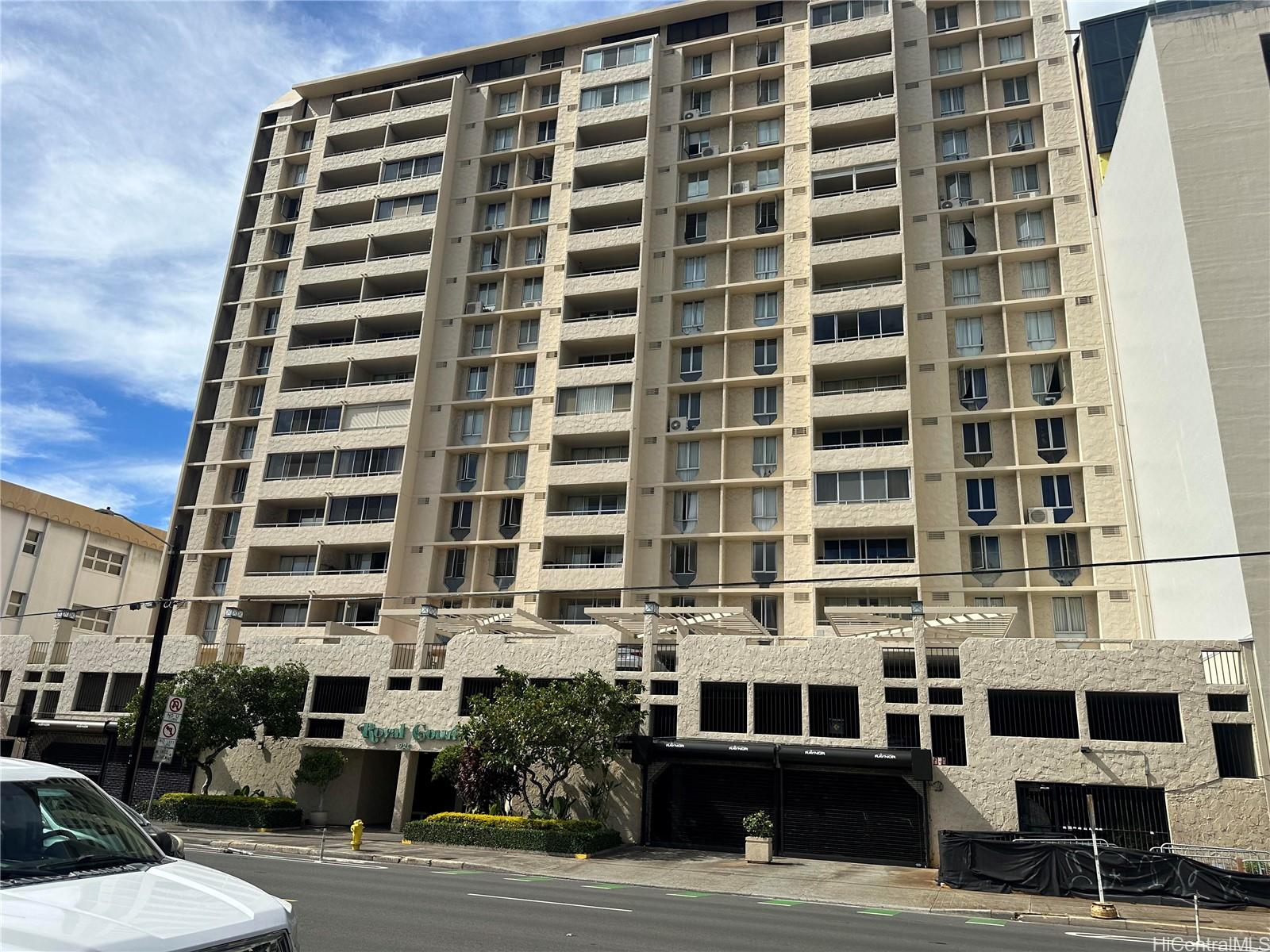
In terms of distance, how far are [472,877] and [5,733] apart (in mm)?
35125

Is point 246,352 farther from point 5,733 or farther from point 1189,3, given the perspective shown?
point 1189,3

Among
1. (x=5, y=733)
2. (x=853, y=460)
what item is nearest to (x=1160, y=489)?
(x=853, y=460)

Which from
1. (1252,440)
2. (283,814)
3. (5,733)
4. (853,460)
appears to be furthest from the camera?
(5,733)

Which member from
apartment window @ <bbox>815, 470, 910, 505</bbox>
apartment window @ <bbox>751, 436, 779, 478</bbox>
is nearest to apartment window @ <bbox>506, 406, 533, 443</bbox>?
apartment window @ <bbox>751, 436, 779, 478</bbox>

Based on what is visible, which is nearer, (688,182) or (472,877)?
(472,877)

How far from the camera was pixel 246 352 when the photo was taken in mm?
55594

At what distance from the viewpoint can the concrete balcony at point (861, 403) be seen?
4131cm

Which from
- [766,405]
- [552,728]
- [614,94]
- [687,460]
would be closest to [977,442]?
[766,405]

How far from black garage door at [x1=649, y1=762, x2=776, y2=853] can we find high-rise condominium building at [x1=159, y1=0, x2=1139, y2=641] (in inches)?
353

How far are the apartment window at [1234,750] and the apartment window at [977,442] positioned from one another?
15.9 metres

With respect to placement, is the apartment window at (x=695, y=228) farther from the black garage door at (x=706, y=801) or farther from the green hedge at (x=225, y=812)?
the green hedge at (x=225, y=812)

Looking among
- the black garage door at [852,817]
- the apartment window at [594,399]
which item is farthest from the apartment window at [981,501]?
the apartment window at [594,399]

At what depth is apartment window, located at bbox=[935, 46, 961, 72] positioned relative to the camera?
159ft

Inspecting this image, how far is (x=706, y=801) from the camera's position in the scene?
32594mm
